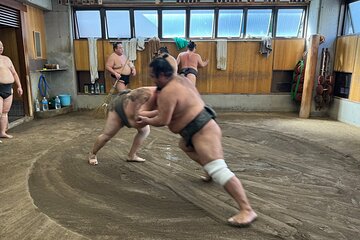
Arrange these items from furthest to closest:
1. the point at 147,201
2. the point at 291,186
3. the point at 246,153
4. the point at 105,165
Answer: the point at 246,153 < the point at 105,165 < the point at 291,186 < the point at 147,201

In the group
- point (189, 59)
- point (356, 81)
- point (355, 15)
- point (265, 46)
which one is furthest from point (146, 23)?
point (356, 81)

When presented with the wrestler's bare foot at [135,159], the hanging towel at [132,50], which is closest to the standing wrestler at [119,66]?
the hanging towel at [132,50]

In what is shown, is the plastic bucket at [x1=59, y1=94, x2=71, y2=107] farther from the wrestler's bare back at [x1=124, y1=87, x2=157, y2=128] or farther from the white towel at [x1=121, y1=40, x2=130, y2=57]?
the wrestler's bare back at [x1=124, y1=87, x2=157, y2=128]

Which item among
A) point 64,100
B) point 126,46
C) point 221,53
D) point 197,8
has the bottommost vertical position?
point 64,100

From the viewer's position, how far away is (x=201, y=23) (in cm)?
610

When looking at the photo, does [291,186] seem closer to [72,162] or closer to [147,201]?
[147,201]

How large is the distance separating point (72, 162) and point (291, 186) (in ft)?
7.18

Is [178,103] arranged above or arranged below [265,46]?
below

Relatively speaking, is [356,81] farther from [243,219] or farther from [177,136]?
[243,219]

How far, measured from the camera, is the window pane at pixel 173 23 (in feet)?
19.8

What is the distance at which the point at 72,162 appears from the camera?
3.03m

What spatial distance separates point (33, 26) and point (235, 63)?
403 centimetres

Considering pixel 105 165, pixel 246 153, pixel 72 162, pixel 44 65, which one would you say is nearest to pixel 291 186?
pixel 246 153

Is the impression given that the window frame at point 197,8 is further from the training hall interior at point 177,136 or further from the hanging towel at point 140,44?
the hanging towel at point 140,44
